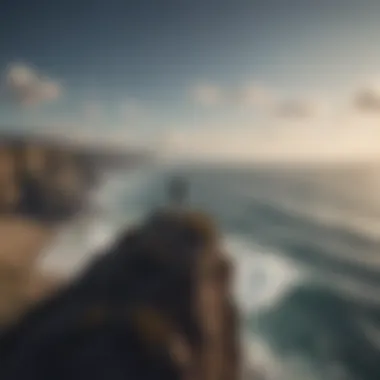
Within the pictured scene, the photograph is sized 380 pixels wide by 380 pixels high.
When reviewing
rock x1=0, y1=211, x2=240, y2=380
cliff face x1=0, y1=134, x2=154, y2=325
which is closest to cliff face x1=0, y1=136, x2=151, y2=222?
cliff face x1=0, y1=134, x2=154, y2=325

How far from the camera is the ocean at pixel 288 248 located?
4.36ft

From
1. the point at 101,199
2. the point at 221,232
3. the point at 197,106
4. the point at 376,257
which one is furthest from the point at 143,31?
the point at 376,257

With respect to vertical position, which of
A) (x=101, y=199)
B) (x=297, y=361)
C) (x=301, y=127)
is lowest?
(x=297, y=361)

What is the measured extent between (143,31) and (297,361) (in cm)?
96

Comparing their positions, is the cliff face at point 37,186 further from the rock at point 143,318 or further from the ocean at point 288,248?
the rock at point 143,318

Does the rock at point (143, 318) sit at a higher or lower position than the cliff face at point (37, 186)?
lower

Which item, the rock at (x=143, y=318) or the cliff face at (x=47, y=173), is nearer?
the rock at (x=143, y=318)

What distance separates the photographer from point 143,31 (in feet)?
4.72

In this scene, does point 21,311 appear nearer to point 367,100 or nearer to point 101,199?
point 101,199

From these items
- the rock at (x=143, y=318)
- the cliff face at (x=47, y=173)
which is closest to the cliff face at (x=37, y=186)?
the cliff face at (x=47, y=173)

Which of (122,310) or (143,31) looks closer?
(122,310)

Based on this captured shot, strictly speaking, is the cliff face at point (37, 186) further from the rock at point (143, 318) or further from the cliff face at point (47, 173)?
the rock at point (143, 318)

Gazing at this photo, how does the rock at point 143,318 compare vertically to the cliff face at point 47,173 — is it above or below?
below

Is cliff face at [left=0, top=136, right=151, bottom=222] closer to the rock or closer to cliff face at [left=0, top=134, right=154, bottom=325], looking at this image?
cliff face at [left=0, top=134, right=154, bottom=325]
